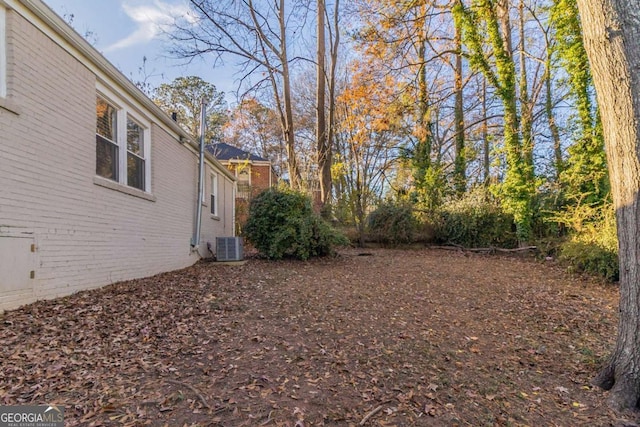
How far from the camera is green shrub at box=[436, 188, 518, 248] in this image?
11.6 metres

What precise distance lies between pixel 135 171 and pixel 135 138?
24.9 inches

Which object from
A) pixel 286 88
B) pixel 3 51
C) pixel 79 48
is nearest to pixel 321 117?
pixel 286 88

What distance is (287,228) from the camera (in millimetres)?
8703

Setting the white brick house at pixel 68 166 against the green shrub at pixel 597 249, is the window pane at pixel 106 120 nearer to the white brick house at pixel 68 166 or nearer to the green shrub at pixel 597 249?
the white brick house at pixel 68 166

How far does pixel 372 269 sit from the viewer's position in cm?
788

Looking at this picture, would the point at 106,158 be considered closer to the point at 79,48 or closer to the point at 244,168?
the point at 79,48

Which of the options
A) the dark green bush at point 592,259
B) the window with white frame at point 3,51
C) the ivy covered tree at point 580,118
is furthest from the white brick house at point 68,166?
the ivy covered tree at point 580,118

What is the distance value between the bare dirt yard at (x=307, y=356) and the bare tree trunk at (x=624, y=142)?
32 centimetres

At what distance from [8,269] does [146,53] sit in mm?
10716

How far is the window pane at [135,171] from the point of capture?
19.7ft

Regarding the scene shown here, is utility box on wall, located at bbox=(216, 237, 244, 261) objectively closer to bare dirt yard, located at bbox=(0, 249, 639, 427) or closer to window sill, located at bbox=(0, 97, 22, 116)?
bare dirt yard, located at bbox=(0, 249, 639, 427)

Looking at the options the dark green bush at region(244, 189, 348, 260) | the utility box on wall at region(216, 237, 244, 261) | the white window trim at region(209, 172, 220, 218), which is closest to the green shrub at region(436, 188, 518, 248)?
the dark green bush at region(244, 189, 348, 260)

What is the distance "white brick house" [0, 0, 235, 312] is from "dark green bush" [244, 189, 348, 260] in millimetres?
2571

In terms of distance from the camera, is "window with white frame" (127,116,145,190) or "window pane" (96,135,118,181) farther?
"window with white frame" (127,116,145,190)
